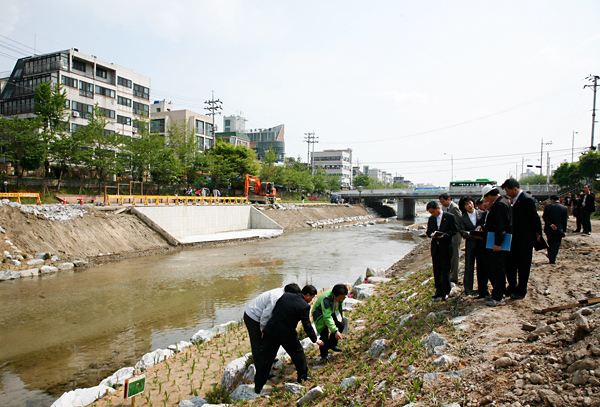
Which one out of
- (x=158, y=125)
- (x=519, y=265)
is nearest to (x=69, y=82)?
(x=158, y=125)

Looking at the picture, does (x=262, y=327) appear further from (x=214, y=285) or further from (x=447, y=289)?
(x=214, y=285)

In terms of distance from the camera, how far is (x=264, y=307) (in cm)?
494

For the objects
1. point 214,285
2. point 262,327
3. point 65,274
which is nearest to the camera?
point 262,327

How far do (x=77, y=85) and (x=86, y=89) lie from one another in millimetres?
1129

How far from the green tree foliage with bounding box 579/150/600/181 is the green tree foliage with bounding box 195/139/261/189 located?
3878cm

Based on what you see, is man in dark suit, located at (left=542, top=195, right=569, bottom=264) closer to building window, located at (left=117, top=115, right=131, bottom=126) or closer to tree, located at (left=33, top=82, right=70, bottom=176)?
tree, located at (left=33, top=82, right=70, bottom=176)

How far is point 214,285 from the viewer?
14000 mm

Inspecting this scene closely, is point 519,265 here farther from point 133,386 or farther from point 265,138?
point 265,138

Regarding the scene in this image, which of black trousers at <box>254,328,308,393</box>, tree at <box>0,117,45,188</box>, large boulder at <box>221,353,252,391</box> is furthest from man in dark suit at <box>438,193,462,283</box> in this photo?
tree at <box>0,117,45,188</box>

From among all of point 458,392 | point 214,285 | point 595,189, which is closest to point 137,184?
point 214,285

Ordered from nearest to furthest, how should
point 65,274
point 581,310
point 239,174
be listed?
point 581,310 → point 65,274 → point 239,174

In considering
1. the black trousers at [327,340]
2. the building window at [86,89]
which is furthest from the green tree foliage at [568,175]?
the building window at [86,89]

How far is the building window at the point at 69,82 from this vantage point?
37.7 metres

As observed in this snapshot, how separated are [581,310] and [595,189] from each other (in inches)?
1574
